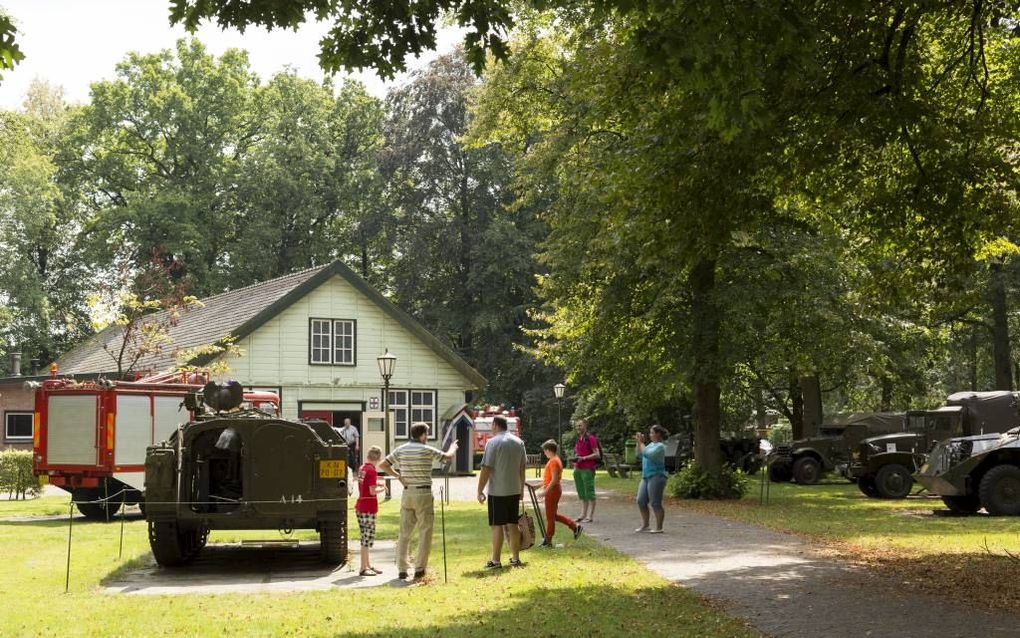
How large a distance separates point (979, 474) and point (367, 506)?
42.0 ft

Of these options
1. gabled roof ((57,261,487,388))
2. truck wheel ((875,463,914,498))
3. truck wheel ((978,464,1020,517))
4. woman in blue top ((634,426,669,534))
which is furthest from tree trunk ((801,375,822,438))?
woman in blue top ((634,426,669,534))

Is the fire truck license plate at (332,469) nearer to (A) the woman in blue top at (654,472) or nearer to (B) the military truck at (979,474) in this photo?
(A) the woman in blue top at (654,472)

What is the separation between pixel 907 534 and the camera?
60.4ft

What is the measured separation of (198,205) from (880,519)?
137ft

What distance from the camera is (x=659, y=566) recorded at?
14.2 metres

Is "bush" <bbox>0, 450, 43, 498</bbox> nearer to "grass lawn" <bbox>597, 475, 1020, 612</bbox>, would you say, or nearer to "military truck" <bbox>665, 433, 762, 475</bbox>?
"grass lawn" <bbox>597, 475, 1020, 612</bbox>

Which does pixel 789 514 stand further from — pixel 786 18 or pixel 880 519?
pixel 786 18

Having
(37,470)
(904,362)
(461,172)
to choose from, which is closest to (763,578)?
(37,470)

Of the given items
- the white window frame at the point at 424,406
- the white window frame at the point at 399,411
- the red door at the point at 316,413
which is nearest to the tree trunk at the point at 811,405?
the white window frame at the point at 424,406

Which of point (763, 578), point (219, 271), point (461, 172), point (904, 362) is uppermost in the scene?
point (461, 172)

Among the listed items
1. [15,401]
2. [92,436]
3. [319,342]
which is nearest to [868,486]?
[92,436]

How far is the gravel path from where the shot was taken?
9.78 m

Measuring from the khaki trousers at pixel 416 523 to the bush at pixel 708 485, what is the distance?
47.1 feet

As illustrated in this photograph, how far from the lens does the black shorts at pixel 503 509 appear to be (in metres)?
13.9
